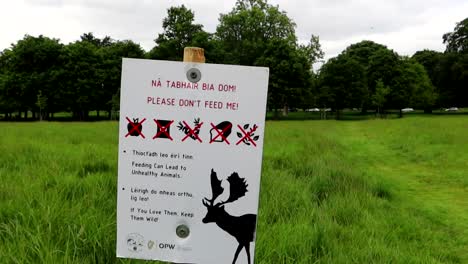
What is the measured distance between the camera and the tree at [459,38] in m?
61.4

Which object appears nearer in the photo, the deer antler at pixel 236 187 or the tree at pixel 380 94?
the deer antler at pixel 236 187

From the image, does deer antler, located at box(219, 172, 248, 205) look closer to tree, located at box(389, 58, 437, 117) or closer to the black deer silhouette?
the black deer silhouette

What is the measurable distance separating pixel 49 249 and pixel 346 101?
53.1 metres

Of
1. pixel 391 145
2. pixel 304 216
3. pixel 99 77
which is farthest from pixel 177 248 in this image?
pixel 99 77

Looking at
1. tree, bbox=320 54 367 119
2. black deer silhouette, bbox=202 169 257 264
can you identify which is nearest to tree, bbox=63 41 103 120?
tree, bbox=320 54 367 119

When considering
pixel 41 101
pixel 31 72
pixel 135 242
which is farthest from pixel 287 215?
pixel 31 72

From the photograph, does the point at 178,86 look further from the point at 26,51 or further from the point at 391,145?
the point at 26,51

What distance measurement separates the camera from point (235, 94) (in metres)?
2.20

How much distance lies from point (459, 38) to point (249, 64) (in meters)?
34.9

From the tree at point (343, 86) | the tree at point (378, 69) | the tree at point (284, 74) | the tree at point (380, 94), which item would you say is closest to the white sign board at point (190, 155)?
the tree at point (284, 74)

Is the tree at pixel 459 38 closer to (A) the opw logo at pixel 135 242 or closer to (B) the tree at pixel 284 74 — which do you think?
(B) the tree at pixel 284 74

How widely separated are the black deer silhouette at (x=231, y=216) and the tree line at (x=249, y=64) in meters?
43.3

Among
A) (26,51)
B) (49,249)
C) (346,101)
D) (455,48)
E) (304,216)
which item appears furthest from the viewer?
(455,48)

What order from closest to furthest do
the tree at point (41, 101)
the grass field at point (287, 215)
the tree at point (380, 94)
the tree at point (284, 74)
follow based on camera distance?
the grass field at point (287, 215) → the tree at point (41, 101) → the tree at point (284, 74) → the tree at point (380, 94)
